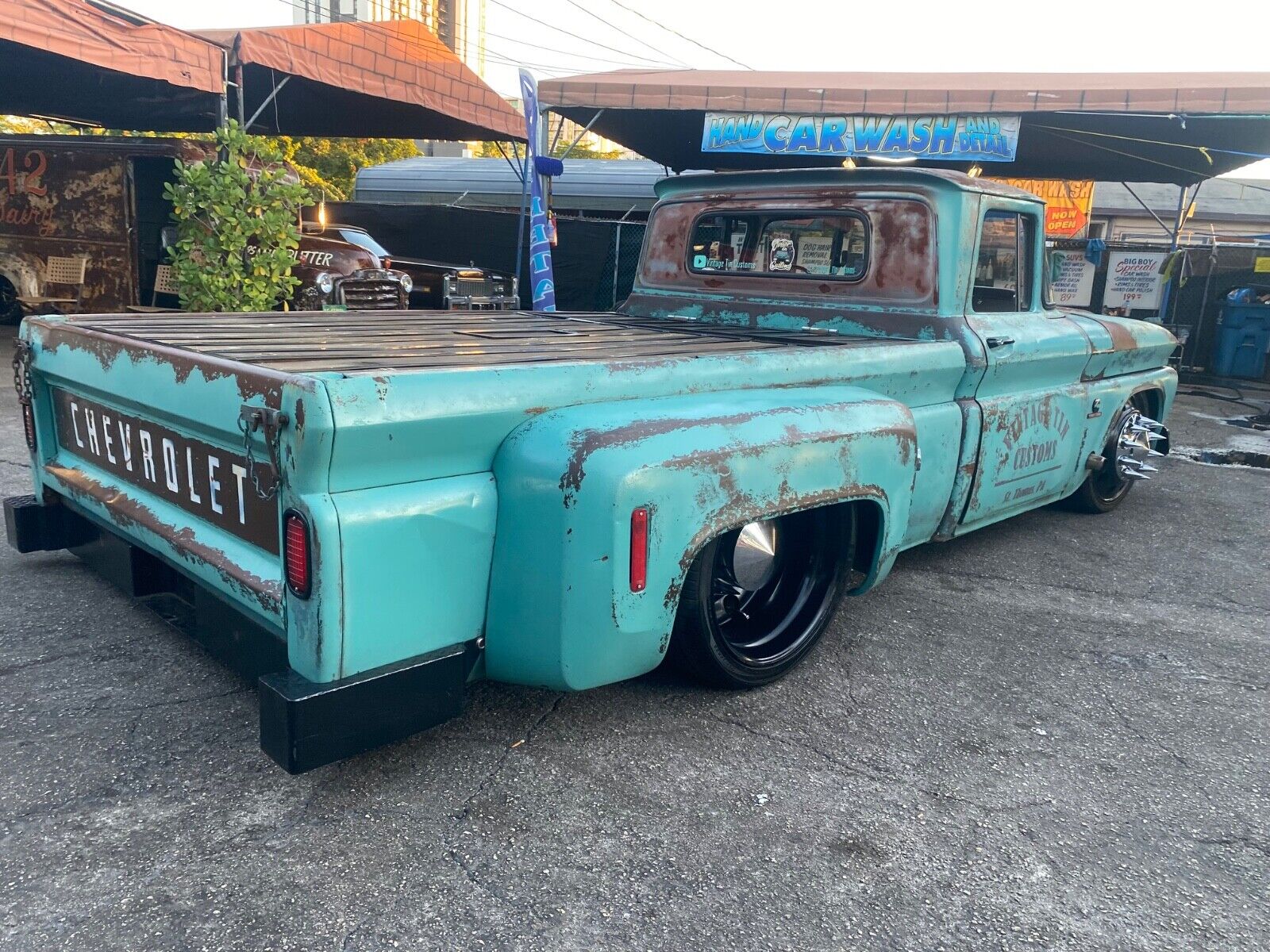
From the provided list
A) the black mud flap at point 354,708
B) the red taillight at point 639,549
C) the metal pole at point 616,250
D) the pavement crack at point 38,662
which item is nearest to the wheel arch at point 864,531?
the red taillight at point 639,549

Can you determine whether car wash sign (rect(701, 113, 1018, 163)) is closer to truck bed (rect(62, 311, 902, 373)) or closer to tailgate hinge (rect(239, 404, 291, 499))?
truck bed (rect(62, 311, 902, 373))

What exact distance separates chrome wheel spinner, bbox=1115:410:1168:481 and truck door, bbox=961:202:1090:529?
73cm

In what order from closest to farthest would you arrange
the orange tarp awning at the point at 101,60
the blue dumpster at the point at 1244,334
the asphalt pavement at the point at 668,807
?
the asphalt pavement at the point at 668,807 → the orange tarp awning at the point at 101,60 → the blue dumpster at the point at 1244,334

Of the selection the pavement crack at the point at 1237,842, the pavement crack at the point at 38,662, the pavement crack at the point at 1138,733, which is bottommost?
the pavement crack at the point at 38,662

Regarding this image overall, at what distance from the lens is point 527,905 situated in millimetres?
1985

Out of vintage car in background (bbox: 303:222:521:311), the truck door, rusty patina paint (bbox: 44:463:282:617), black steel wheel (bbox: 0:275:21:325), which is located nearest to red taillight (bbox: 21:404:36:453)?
rusty patina paint (bbox: 44:463:282:617)

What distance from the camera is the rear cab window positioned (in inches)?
156

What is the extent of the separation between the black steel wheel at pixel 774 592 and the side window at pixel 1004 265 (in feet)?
4.41

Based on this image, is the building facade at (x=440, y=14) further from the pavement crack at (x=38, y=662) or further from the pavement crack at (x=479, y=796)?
the pavement crack at (x=479, y=796)

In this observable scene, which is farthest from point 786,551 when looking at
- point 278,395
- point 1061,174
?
point 1061,174

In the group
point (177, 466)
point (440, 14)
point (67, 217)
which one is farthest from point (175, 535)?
point (440, 14)

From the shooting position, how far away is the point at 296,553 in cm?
199

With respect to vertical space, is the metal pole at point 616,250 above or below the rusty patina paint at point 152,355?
above

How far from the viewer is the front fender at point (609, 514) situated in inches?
86.0
